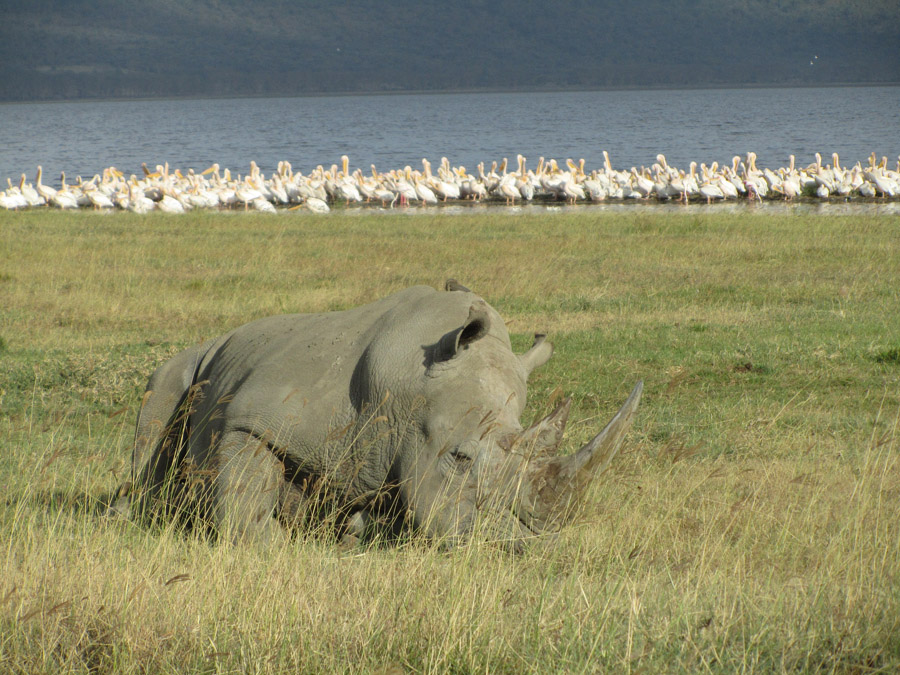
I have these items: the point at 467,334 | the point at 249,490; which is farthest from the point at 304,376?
the point at 467,334

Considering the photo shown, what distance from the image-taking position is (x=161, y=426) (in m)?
5.64

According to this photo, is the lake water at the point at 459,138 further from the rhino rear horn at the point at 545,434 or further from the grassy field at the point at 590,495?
the rhino rear horn at the point at 545,434

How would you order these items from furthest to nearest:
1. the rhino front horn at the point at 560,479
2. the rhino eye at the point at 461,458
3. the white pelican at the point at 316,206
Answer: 1. the white pelican at the point at 316,206
2. the rhino eye at the point at 461,458
3. the rhino front horn at the point at 560,479

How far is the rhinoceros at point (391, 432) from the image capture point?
166 inches

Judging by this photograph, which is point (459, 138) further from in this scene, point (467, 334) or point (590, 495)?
point (467, 334)

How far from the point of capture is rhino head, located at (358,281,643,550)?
13.7 ft

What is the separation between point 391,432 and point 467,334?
20.7 inches

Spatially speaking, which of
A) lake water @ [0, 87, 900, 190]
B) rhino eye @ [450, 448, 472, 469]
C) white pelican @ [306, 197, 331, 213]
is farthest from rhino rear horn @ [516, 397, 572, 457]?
lake water @ [0, 87, 900, 190]

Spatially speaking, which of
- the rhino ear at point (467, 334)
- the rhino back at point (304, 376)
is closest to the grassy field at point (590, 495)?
the rhino back at point (304, 376)

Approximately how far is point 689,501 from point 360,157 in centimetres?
6203

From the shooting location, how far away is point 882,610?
12.3 ft

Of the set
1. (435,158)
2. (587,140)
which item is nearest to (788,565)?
(435,158)

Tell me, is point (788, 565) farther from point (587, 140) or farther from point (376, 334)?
point (587, 140)

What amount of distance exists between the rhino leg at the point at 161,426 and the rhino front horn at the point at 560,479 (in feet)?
6.55
